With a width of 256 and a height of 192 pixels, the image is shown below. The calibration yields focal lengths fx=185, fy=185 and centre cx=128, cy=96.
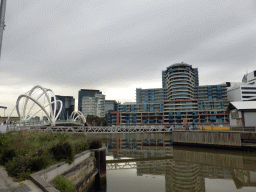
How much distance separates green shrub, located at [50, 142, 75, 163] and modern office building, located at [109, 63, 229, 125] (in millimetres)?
111393

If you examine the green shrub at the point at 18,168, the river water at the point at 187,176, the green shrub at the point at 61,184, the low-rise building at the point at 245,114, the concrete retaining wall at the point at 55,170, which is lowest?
the river water at the point at 187,176

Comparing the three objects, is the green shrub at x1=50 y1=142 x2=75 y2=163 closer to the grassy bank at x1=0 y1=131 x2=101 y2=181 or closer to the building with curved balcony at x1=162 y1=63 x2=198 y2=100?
the grassy bank at x1=0 y1=131 x2=101 y2=181

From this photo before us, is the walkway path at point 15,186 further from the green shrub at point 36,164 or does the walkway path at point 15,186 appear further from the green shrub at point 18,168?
the green shrub at point 36,164

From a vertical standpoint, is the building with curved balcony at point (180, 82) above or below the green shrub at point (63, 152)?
above

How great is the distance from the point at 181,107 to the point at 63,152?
396 ft

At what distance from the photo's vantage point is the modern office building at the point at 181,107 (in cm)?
12094

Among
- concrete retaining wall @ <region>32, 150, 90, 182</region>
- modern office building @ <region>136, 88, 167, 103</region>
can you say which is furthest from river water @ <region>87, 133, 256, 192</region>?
modern office building @ <region>136, 88, 167, 103</region>

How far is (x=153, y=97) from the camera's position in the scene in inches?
6575

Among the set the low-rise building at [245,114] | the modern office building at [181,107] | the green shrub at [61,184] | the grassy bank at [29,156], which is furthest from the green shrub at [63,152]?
the modern office building at [181,107]

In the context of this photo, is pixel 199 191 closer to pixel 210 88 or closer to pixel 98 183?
pixel 98 183

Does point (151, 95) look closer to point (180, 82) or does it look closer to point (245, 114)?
point (180, 82)

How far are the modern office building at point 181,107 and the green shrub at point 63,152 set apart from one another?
111m

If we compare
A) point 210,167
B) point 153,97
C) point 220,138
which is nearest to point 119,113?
point 153,97

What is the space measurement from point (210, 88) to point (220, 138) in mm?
130280
